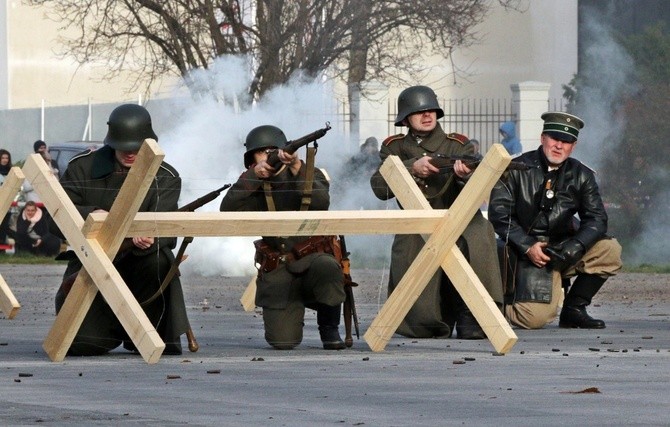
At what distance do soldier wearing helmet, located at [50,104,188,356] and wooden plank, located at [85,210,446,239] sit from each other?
21.5 inches

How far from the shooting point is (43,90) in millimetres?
43156

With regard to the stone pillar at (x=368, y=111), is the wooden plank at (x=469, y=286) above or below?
above

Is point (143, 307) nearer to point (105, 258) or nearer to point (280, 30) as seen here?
point (105, 258)

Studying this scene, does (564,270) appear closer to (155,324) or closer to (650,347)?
(650,347)

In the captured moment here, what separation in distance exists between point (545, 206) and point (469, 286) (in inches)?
97.3

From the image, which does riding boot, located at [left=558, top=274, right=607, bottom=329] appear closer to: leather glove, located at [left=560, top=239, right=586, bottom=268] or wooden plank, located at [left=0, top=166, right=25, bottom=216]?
leather glove, located at [left=560, top=239, right=586, bottom=268]

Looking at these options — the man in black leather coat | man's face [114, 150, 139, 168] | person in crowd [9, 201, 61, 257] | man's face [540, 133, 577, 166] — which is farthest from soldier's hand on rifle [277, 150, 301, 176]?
person in crowd [9, 201, 61, 257]

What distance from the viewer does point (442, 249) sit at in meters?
10.5

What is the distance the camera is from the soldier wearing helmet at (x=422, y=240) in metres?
11.8

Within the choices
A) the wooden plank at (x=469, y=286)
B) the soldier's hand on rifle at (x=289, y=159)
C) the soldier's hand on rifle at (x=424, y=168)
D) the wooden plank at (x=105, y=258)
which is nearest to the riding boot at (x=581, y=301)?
the soldier's hand on rifle at (x=424, y=168)

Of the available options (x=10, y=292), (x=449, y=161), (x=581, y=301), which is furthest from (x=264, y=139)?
(x=10, y=292)

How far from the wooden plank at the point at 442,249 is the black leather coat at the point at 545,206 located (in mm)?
2208

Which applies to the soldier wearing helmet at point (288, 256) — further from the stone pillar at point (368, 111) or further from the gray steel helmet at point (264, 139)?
the stone pillar at point (368, 111)

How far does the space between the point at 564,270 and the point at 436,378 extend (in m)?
4.00
